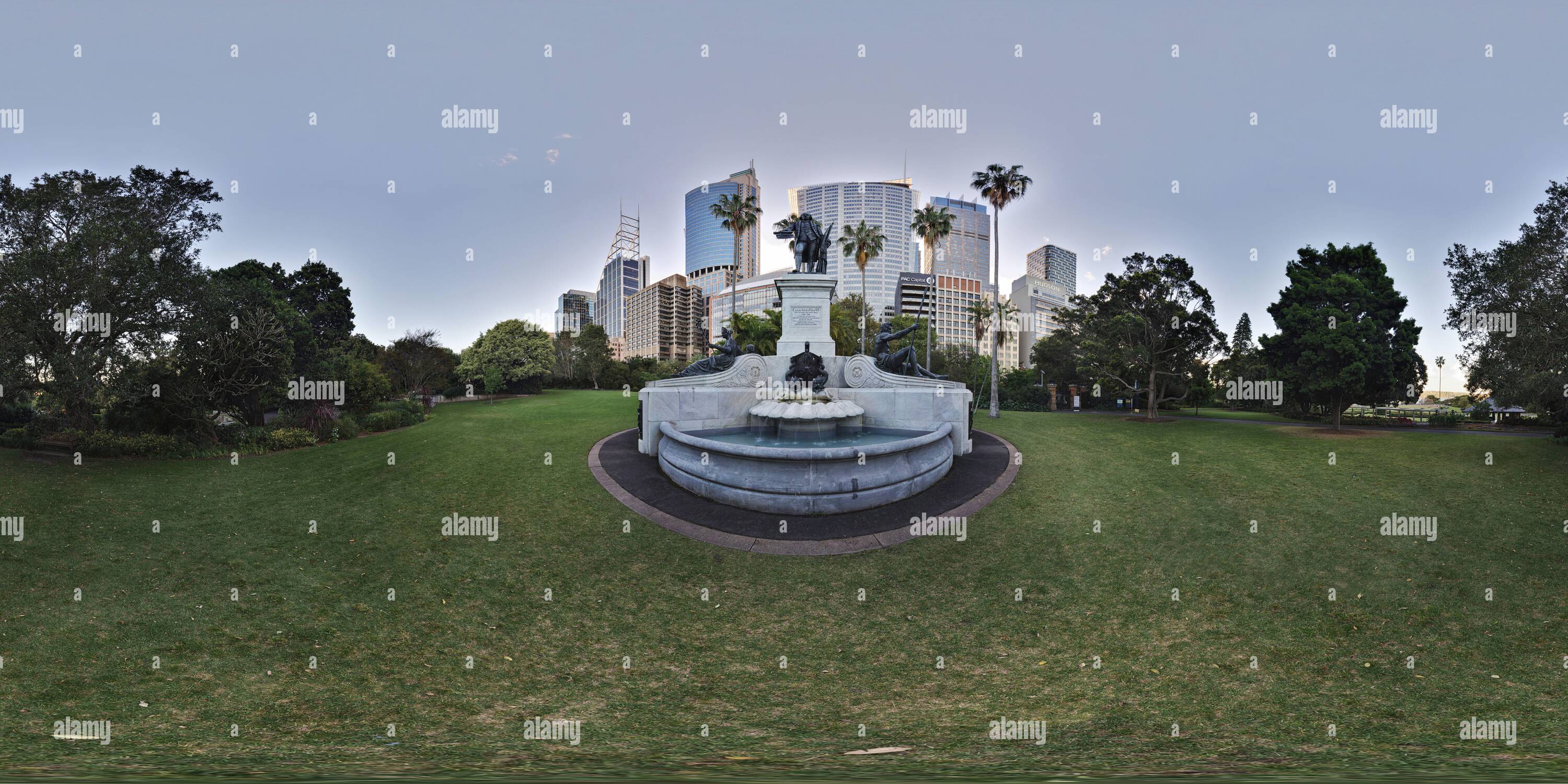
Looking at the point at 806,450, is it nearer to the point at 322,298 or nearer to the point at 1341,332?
the point at 1341,332

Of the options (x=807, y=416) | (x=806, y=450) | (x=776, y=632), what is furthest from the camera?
(x=807, y=416)

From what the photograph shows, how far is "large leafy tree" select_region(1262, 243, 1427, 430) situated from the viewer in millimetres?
22000

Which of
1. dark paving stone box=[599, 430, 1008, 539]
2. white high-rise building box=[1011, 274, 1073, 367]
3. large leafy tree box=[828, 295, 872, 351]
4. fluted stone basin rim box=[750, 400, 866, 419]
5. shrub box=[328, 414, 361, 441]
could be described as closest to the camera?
dark paving stone box=[599, 430, 1008, 539]

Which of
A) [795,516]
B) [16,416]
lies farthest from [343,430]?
[795,516]

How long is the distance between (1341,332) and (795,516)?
2432 centimetres

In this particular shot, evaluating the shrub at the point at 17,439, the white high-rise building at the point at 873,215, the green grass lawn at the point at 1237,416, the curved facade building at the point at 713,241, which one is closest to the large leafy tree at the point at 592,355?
the shrub at the point at 17,439

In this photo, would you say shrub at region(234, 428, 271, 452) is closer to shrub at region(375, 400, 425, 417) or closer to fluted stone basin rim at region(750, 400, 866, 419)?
shrub at region(375, 400, 425, 417)

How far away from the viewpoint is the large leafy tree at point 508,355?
4312 cm

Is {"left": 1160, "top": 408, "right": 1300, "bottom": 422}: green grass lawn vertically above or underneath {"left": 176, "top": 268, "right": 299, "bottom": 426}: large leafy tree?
underneath

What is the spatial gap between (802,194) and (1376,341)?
593ft

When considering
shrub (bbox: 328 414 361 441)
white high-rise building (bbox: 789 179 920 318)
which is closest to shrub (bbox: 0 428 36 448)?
shrub (bbox: 328 414 361 441)

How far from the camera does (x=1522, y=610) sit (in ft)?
24.4

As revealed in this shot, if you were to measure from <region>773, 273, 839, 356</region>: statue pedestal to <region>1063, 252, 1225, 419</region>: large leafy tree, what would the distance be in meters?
16.8

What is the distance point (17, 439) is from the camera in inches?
677
